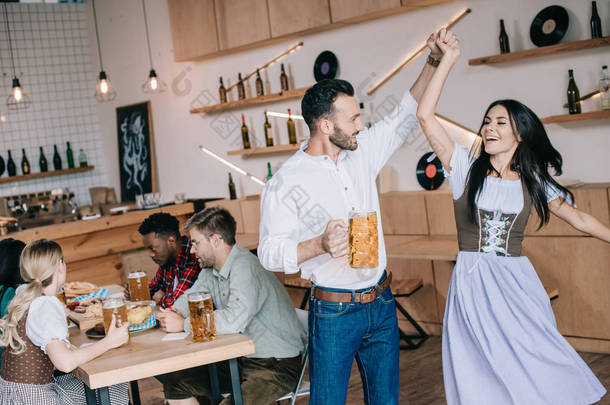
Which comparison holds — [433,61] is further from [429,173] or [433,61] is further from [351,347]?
[429,173]

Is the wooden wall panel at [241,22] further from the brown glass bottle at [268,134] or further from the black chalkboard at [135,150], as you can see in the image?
the black chalkboard at [135,150]

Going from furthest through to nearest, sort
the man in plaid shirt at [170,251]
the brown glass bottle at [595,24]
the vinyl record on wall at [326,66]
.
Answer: the vinyl record on wall at [326,66] → the brown glass bottle at [595,24] → the man in plaid shirt at [170,251]

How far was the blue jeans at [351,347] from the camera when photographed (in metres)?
2.14

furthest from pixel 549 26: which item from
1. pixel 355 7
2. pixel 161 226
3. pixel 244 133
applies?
pixel 244 133

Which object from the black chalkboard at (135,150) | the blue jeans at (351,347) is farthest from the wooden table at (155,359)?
the black chalkboard at (135,150)

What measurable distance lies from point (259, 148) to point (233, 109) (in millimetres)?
607

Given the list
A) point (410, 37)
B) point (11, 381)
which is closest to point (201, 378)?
point (11, 381)

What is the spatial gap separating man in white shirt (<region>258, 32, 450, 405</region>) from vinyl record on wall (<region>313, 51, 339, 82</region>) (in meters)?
2.85

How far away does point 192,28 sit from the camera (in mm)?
5914

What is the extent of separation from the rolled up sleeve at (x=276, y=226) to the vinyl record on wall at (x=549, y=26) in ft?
8.26

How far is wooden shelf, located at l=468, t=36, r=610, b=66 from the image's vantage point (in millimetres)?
3645

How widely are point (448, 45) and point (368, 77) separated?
2776 mm

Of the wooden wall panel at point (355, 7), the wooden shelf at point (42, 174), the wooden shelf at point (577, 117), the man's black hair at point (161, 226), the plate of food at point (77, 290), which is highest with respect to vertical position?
the wooden wall panel at point (355, 7)

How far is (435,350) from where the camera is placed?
4219mm
